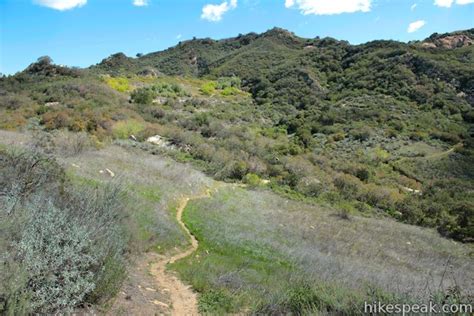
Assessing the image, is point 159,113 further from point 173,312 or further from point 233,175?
point 173,312

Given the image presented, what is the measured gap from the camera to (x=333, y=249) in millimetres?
14836

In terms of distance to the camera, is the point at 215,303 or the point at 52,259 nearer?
the point at 52,259

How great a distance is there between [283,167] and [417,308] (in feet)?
82.2

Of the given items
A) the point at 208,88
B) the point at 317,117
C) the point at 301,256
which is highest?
the point at 208,88

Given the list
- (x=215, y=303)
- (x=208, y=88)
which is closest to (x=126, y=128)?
(x=215, y=303)

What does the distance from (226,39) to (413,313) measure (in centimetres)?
12105

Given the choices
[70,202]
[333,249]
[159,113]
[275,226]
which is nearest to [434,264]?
[333,249]

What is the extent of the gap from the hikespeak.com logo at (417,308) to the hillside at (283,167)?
0.86 ft

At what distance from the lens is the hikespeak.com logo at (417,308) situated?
4.73m

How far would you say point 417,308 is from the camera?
16.4ft

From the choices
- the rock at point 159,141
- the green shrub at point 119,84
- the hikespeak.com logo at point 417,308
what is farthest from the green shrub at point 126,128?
the hikespeak.com logo at point 417,308

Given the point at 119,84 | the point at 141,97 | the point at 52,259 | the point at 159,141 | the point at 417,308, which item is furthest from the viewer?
the point at 119,84

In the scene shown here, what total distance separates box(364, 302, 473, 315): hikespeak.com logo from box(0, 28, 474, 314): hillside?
0.86ft

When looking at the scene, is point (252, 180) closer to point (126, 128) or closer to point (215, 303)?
point (126, 128)
